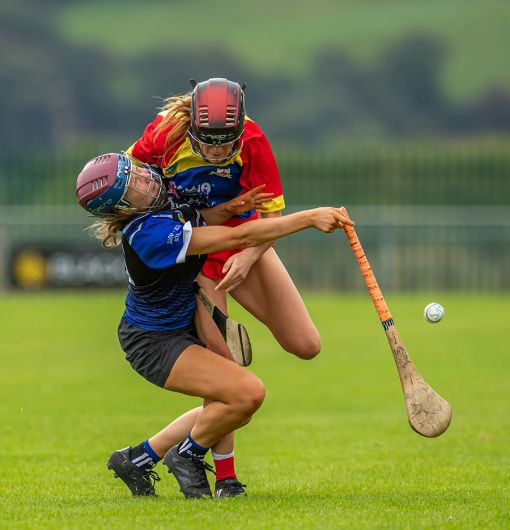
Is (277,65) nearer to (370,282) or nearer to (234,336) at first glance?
(234,336)

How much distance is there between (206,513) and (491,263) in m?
22.3

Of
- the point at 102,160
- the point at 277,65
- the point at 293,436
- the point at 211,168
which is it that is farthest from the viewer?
the point at 277,65

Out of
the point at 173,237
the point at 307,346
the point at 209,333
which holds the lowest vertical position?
the point at 307,346

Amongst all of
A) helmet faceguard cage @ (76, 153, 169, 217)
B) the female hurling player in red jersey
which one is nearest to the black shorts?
the female hurling player in red jersey

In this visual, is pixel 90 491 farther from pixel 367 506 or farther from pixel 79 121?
pixel 79 121

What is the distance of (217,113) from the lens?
6.97 metres

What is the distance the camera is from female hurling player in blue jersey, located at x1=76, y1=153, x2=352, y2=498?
6.95 m

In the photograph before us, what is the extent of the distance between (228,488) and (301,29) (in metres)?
77.0

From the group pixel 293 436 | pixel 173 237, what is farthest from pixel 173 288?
pixel 293 436

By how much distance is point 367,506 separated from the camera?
6.94m

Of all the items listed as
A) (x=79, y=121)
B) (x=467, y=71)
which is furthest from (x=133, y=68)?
(x=467, y=71)

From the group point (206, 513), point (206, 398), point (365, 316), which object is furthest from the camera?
point (365, 316)

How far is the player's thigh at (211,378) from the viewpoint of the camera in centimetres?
699

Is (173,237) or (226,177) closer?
(173,237)
